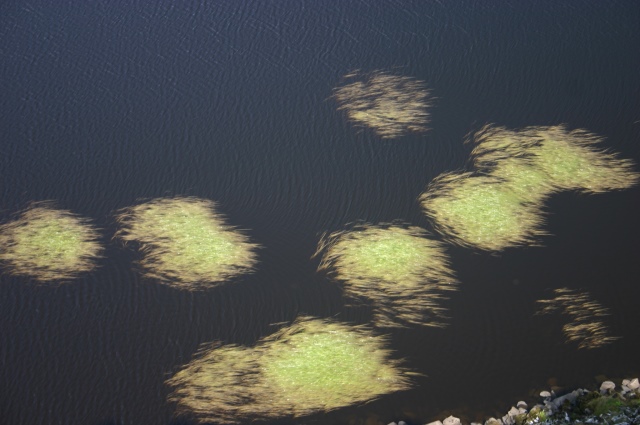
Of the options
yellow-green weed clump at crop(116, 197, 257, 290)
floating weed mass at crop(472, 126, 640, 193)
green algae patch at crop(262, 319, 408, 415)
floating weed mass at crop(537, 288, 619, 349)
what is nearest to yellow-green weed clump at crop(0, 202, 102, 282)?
yellow-green weed clump at crop(116, 197, 257, 290)

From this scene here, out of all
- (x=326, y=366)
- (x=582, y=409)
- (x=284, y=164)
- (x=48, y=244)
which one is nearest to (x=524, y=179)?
(x=284, y=164)

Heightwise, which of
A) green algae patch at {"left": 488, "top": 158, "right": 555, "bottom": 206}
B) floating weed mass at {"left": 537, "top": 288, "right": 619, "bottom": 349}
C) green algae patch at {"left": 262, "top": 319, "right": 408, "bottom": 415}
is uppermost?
green algae patch at {"left": 488, "top": 158, "right": 555, "bottom": 206}

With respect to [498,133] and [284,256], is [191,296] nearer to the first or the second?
[284,256]

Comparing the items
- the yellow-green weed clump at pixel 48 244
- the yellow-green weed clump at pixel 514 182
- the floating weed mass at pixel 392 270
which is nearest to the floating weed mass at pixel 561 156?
the yellow-green weed clump at pixel 514 182

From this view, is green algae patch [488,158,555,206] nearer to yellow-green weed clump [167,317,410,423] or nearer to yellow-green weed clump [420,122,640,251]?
yellow-green weed clump [420,122,640,251]

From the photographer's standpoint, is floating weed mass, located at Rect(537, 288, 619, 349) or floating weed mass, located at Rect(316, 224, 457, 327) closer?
floating weed mass, located at Rect(537, 288, 619, 349)

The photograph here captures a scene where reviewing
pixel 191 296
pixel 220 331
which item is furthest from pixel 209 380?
pixel 191 296
